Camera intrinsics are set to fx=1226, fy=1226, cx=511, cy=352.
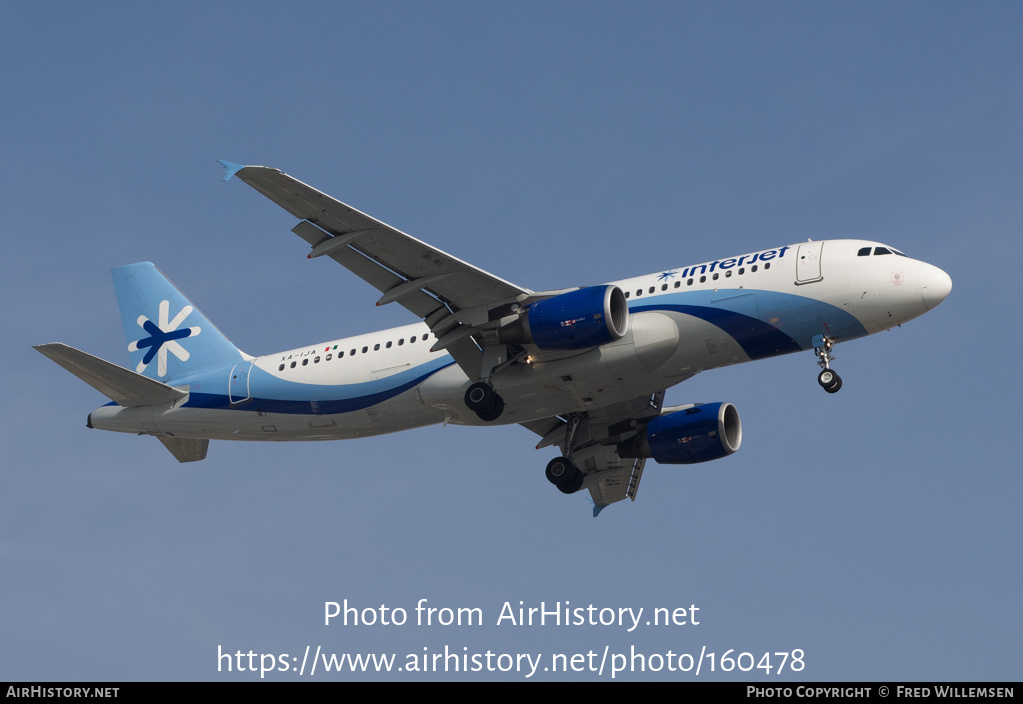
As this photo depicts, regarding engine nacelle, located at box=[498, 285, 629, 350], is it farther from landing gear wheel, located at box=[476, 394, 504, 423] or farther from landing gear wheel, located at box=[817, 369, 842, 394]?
landing gear wheel, located at box=[817, 369, 842, 394]

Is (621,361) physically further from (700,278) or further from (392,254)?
(392,254)

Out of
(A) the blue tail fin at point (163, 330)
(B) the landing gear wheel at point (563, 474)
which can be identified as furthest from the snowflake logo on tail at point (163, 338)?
(B) the landing gear wheel at point (563, 474)

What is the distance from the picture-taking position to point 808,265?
108 ft

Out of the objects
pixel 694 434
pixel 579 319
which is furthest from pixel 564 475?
pixel 579 319

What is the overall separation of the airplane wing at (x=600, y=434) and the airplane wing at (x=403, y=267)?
6282mm

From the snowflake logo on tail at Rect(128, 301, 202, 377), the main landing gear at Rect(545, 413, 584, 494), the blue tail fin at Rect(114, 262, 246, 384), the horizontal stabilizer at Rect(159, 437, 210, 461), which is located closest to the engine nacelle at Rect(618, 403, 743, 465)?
the main landing gear at Rect(545, 413, 584, 494)

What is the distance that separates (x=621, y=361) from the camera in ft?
109

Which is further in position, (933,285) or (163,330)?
(163,330)

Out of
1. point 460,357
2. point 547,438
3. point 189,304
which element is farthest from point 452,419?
point 189,304

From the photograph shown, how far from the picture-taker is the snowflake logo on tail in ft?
134

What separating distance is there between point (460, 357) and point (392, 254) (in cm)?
385

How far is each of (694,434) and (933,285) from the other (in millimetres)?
9277

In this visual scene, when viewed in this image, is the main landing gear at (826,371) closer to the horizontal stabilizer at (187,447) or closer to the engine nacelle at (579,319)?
the engine nacelle at (579,319)

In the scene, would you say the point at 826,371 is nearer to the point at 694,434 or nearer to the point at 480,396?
the point at 694,434
